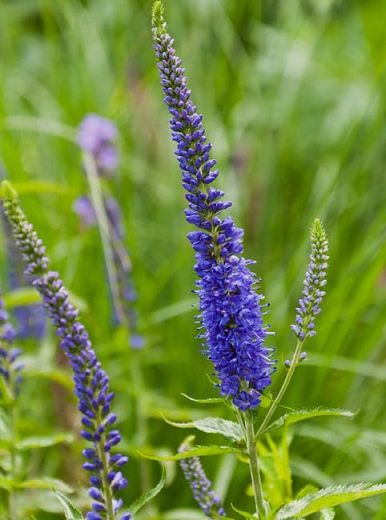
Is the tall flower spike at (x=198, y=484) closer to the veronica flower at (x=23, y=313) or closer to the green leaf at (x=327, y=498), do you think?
the green leaf at (x=327, y=498)

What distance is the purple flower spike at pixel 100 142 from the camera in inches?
162

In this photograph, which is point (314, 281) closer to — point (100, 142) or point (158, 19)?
point (158, 19)

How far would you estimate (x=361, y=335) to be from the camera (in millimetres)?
4430

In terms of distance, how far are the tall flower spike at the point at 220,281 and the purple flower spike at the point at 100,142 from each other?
8.32 ft

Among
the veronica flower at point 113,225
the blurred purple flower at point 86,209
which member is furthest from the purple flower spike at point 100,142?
the blurred purple flower at point 86,209

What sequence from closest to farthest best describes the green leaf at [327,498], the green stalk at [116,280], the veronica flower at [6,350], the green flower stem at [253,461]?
the green leaf at [327,498] → the green flower stem at [253,461] → the veronica flower at [6,350] → the green stalk at [116,280]

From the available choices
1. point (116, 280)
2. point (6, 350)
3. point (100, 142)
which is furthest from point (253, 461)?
point (100, 142)

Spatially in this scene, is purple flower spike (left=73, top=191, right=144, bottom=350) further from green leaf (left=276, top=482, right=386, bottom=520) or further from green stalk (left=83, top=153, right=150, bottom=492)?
green leaf (left=276, top=482, right=386, bottom=520)

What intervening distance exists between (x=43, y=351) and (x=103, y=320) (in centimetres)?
81

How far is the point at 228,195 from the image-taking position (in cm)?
470

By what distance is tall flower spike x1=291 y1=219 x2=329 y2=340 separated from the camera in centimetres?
162

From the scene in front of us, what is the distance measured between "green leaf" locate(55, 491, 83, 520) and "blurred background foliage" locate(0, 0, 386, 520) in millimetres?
1133

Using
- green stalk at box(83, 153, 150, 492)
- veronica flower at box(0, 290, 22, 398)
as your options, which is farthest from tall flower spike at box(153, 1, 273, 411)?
green stalk at box(83, 153, 150, 492)

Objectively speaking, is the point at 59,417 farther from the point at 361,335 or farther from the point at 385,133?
the point at 385,133
